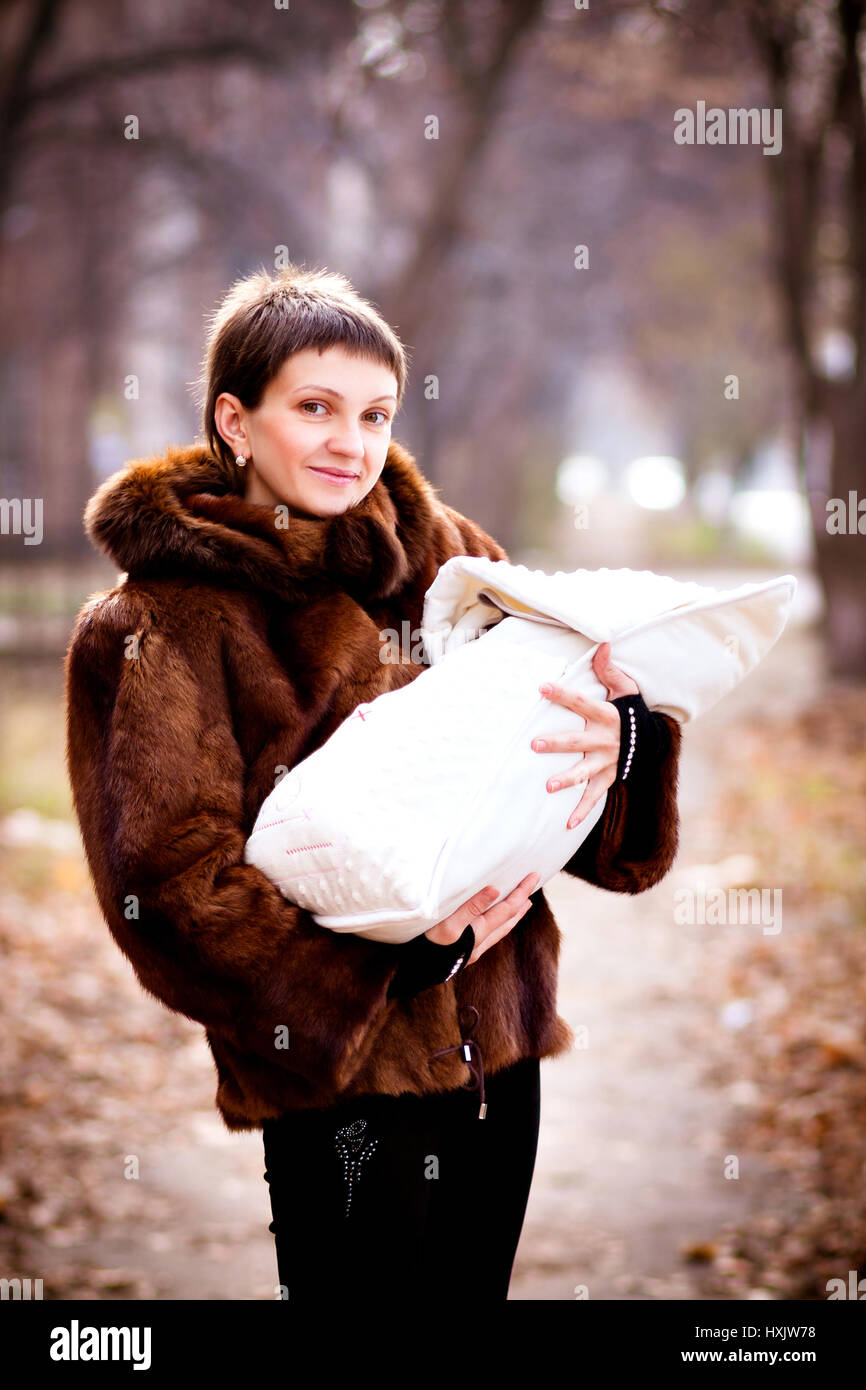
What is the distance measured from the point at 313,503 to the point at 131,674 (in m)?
0.40

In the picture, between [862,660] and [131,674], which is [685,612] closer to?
[131,674]

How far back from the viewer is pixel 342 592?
6.81ft

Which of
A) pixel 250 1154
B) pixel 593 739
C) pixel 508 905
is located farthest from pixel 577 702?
pixel 250 1154

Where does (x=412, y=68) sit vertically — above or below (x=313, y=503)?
above

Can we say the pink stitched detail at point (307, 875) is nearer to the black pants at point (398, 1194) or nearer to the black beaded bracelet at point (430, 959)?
the black beaded bracelet at point (430, 959)

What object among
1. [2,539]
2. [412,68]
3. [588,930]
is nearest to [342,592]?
[588,930]

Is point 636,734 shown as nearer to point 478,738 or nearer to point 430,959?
point 478,738

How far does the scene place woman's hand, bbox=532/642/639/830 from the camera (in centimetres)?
191

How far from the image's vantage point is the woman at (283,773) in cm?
184

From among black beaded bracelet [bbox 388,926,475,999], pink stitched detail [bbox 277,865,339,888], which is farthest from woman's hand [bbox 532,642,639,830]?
pink stitched detail [bbox 277,865,339,888]

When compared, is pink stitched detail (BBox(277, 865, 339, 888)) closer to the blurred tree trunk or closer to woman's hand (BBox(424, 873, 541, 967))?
woman's hand (BBox(424, 873, 541, 967))

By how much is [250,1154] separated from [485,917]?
10.4 ft
